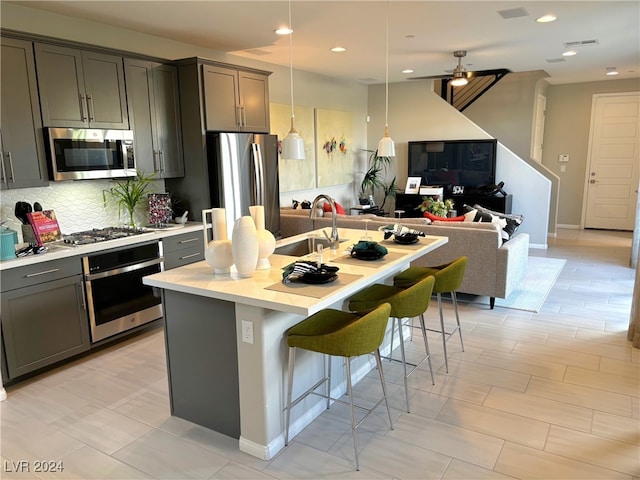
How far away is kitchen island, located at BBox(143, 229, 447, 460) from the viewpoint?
2.39m

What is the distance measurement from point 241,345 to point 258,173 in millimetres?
2836

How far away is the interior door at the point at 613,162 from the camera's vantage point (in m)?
8.59

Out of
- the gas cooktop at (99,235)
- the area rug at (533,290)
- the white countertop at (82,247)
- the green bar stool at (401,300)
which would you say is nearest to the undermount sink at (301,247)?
the green bar stool at (401,300)

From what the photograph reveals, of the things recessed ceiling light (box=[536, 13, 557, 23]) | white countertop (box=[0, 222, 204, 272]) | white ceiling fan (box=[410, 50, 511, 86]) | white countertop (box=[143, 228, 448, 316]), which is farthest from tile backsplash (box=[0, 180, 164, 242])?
white ceiling fan (box=[410, 50, 511, 86])

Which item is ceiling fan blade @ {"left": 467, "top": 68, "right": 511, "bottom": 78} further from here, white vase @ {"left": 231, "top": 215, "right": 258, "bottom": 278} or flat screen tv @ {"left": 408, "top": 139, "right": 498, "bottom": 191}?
white vase @ {"left": 231, "top": 215, "right": 258, "bottom": 278}

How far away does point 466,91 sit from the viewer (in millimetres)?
9117

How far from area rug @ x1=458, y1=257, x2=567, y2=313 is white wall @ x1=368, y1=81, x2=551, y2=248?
1373 millimetres

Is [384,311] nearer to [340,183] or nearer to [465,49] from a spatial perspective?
[465,49]

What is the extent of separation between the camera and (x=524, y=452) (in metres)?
2.54

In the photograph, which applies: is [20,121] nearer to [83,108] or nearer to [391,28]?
[83,108]

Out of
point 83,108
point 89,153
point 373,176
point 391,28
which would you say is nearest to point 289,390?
point 89,153

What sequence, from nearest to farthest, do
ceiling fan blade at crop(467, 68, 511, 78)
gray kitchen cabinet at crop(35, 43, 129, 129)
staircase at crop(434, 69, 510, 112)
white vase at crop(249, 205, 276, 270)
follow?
1. white vase at crop(249, 205, 276, 270)
2. gray kitchen cabinet at crop(35, 43, 129, 129)
3. ceiling fan blade at crop(467, 68, 511, 78)
4. staircase at crop(434, 69, 510, 112)

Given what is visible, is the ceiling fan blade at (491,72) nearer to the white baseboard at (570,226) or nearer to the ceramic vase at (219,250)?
the white baseboard at (570,226)

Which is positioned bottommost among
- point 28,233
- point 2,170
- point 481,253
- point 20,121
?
point 481,253
